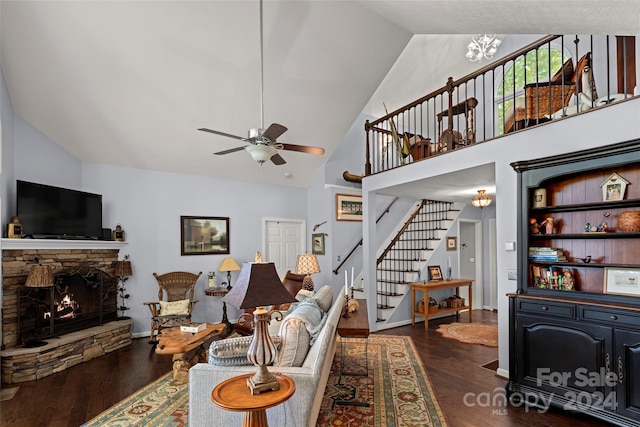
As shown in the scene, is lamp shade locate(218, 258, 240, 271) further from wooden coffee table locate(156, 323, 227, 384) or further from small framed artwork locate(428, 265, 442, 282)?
small framed artwork locate(428, 265, 442, 282)

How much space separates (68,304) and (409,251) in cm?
577

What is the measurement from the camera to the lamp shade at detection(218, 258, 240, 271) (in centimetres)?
613

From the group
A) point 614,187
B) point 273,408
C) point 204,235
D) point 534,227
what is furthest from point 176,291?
point 614,187

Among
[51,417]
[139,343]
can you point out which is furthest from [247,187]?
[51,417]

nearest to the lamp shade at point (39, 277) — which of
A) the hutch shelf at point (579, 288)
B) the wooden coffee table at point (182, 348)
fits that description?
the wooden coffee table at point (182, 348)

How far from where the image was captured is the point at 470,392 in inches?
136

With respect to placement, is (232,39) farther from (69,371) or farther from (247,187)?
(69,371)

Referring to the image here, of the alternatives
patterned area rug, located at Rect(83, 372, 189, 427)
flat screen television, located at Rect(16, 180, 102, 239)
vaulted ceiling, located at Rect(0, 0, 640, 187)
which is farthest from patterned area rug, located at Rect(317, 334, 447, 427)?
flat screen television, located at Rect(16, 180, 102, 239)

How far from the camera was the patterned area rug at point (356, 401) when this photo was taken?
2924 mm

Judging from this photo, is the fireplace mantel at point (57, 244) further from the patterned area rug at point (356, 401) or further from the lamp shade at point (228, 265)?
the patterned area rug at point (356, 401)

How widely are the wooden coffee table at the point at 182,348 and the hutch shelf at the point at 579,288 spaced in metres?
3.30

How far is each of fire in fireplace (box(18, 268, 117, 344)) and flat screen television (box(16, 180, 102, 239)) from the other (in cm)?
57

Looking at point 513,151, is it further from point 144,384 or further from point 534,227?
point 144,384

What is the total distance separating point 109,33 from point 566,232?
5.15 metres
